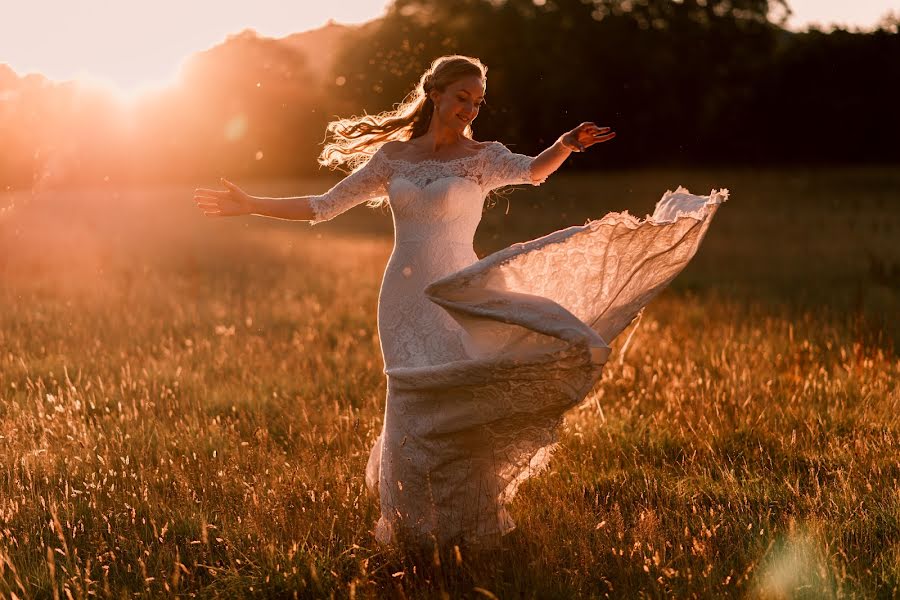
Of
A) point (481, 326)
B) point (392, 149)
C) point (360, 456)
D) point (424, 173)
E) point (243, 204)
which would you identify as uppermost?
point (392, 149)

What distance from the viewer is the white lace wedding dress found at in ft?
11.5

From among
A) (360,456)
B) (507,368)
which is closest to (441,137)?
(507,368)

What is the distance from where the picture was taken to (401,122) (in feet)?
16.0

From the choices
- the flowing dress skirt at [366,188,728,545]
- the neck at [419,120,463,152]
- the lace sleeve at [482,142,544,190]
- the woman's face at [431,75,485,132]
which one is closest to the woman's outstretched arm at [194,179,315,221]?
the neck at [419,120,463,152]

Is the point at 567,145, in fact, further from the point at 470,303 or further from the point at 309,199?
the point at 309,199

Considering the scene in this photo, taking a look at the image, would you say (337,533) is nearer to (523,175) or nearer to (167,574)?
(167,574)

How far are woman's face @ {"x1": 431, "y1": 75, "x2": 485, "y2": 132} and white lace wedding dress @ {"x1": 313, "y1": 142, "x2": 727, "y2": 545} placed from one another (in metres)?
0.21

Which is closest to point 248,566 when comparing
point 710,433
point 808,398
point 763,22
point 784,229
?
point 710,433

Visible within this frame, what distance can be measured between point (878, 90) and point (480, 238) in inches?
1007

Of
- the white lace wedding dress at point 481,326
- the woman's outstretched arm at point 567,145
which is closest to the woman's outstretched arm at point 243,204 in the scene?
the white lace wedding dress at point 481,326

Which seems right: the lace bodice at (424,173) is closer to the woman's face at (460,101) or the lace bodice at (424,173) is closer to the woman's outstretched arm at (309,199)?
the woman's outstretched arm at (309,199)

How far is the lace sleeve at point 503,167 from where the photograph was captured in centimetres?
447

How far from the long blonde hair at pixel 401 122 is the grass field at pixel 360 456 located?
115 centimetres

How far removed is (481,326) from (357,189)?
1.49 m
